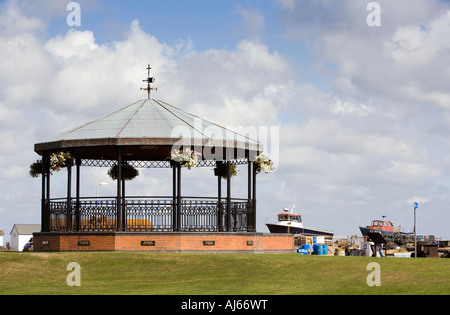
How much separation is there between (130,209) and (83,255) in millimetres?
3673

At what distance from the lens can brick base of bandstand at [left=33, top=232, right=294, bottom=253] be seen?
2719cm

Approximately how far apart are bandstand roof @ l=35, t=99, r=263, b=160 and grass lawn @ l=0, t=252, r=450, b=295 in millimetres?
4511

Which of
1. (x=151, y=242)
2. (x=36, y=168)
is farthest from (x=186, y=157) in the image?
(x=36, y=168)

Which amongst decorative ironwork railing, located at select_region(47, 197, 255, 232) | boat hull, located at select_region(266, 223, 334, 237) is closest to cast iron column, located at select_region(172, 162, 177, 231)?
decorative ironwork railing, located at select_region(47, 197, 255, 232)

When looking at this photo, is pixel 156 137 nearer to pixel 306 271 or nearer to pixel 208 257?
pixel 208 257

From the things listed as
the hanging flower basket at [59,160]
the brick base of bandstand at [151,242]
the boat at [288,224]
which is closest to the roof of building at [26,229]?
the boat at [288,224]

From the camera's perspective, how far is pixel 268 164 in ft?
101

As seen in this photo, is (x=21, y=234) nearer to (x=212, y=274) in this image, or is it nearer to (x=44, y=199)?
(x=44, y=199)

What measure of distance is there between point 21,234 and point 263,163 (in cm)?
6251

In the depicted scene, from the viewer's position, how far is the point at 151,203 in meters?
28.7

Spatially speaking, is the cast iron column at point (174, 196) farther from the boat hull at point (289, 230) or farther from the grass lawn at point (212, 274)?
the boat hull at point (289, 230)

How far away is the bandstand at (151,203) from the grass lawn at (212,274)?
1.76m
